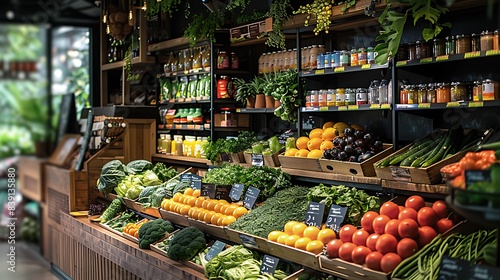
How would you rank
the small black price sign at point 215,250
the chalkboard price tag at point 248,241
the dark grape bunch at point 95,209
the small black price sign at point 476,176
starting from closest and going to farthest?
the small black price sign at point 476,176, the chalkboard price tag at point 248,241, the small black price sign at point 215,250, the dark grape bunch at point 95,209

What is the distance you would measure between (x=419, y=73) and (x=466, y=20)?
47 centimetres

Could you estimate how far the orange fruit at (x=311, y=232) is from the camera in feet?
12.1

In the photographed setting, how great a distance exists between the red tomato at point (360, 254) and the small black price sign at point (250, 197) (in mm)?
1538

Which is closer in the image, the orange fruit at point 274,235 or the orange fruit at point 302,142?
the orange fruit at point 274,235

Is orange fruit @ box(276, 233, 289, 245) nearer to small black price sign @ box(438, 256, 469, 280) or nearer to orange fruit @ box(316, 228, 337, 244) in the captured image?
orange fruit @ box(316, 228, 337, 244)

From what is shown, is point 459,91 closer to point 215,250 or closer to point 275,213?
point 275,213

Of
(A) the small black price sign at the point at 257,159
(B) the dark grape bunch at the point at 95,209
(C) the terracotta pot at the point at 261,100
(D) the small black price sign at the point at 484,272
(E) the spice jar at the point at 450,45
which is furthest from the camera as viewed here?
(B) the dark grape bunch at the point at 95,209

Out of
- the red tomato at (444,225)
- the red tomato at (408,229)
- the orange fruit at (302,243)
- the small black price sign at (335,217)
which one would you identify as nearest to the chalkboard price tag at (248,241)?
the orange fruit at (302,243)

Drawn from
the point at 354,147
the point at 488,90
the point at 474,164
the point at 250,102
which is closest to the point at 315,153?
the point at 354,147

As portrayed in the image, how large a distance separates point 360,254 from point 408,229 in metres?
0.28

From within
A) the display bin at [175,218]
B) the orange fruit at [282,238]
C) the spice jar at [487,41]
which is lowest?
the display bin at [175,218]

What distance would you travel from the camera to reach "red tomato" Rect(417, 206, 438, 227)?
3.18 meters

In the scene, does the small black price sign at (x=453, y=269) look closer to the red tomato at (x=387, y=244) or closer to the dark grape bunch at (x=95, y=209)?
the red tomato at (x=387, y=244)

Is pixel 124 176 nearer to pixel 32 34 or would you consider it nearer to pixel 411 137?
pixel 411 137
